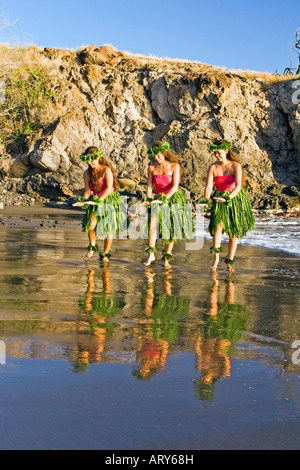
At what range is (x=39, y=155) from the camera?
26000 mm

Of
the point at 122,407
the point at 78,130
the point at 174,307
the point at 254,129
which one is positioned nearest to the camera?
the point at 122,407

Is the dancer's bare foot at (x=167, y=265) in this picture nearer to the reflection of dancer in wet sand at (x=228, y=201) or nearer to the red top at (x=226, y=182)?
the reflection of dancer in wet sand at (x=228, y=201)

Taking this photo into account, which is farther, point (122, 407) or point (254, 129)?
point (254, 129)

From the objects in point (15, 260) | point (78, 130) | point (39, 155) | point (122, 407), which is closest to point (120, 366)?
point (122, 407)

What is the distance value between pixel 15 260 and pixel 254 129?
22.8 meters

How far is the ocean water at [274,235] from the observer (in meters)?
12.3

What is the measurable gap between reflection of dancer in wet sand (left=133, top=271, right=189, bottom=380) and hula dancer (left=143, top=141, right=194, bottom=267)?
83.7 inches

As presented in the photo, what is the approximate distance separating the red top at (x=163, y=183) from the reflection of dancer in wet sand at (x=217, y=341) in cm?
290

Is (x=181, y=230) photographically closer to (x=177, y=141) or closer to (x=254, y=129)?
(x=177, y=141)

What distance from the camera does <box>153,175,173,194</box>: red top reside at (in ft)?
30.1

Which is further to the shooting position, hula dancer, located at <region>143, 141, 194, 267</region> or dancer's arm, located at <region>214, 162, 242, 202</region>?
hula dancer, located at <region>143, 141, 194, 267</region>

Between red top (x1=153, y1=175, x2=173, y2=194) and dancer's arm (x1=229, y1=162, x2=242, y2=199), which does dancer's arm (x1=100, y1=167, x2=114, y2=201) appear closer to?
red top (x1=153, y1=175, x2=173, y2=194)

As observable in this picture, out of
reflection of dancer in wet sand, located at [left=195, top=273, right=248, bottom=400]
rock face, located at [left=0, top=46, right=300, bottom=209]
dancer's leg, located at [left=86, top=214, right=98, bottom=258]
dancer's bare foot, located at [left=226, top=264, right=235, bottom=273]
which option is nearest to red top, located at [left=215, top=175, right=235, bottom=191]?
dancer's bare foot, located at [left=226, top=264, right=235, bottom=273]

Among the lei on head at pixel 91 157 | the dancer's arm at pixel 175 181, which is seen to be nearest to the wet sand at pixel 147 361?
the dancer's arm at pixel 175 181
